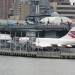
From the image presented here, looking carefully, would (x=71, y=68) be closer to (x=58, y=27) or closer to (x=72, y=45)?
(x=72, y=45)

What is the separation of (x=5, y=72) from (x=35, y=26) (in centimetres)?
2811

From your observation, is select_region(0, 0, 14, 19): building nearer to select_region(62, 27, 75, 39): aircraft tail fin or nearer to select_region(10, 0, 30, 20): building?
select_region(10, 0, 30, 20): building

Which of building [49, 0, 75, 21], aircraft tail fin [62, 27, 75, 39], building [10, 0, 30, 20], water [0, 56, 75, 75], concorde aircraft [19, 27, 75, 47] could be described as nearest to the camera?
water [0, 56, 75, 75]

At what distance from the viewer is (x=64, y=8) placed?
2859 inches

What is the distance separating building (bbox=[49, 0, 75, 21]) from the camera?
6985 cm

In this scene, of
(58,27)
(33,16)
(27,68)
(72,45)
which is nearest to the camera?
(27,68)

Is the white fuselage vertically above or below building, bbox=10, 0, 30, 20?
below

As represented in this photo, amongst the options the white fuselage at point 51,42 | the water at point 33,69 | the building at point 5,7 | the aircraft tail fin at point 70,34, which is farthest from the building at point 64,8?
the water at point 33,69

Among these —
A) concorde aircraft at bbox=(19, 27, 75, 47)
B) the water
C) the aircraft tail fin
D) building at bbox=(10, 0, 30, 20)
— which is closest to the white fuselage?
concorde aircraft at bbox=(19, 27, 75, 47)

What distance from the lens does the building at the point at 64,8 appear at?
2750 inches

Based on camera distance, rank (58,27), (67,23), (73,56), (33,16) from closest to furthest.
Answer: (73,56) < (58,27) < (67,23) < (33,16)

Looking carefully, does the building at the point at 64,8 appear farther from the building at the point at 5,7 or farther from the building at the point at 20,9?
the building at the point at 5,7

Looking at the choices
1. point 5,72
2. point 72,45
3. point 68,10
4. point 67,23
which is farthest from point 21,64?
point 68,10

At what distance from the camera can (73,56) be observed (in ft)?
98.2
